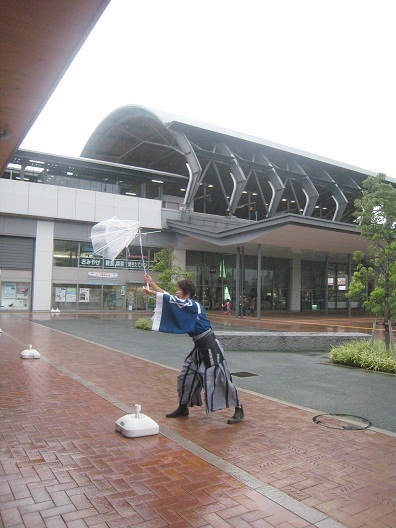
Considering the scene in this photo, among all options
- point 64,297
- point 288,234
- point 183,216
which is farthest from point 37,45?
point 183,216

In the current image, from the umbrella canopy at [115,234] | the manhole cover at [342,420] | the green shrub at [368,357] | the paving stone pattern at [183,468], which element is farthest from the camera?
the green shrub at [368,357]

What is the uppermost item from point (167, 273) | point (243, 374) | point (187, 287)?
point (167, 273)

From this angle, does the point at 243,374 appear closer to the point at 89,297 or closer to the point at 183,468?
the point at 183,468

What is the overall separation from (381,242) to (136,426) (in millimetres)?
8361

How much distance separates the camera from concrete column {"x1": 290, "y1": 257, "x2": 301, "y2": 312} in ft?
126

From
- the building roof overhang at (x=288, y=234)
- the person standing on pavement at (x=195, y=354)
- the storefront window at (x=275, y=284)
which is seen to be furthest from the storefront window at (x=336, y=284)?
the person standing on pavement at (x=195, y=354)

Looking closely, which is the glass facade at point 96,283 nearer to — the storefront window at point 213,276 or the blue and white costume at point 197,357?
the storefront window at point 213,276

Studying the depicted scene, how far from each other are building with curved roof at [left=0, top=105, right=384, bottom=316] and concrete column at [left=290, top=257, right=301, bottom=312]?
0.09m

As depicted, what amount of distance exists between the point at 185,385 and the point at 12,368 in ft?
15.9

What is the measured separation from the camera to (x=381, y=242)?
11.0 metres

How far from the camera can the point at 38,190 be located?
2959 centimetres

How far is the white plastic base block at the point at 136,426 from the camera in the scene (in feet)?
16.0

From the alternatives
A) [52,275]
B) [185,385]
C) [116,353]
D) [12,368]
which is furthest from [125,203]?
[185,385]

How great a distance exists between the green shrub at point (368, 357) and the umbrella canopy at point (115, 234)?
627cm
